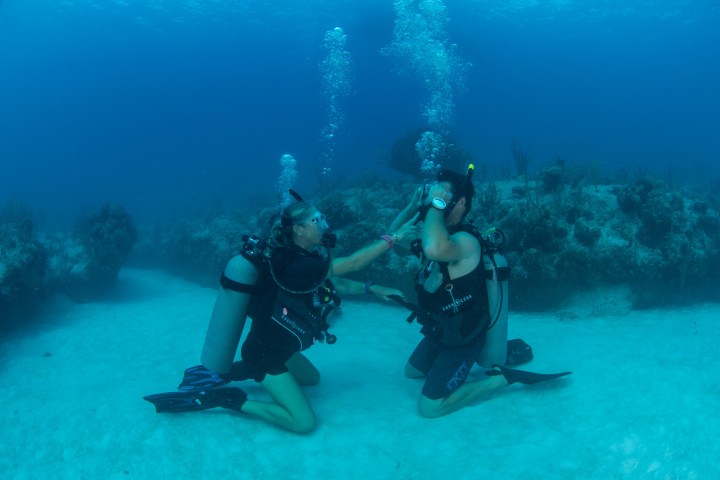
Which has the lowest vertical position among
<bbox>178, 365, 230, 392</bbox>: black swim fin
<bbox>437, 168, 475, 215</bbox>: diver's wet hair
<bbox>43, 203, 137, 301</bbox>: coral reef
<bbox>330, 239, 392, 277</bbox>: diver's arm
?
<bbox>43, 203, 137, 301</bbox>: coral reef

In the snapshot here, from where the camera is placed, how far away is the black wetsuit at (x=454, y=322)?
14.3ft

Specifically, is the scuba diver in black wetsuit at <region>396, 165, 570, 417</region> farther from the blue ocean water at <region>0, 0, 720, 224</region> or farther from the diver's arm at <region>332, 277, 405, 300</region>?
the blue ocean water at <region>0, 0, 720, 224</region>

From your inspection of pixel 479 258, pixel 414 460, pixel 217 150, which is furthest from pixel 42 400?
pixel 217 150

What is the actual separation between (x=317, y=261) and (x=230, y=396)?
183 centimetres

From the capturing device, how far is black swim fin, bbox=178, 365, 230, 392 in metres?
4.75

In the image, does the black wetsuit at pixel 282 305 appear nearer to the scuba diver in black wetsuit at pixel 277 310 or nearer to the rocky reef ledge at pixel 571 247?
the scuba diver in black wetsuit at pixel 277 310

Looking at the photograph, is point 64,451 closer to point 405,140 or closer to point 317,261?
point 317,261

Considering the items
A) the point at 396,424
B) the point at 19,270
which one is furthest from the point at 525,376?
the point at 19,270

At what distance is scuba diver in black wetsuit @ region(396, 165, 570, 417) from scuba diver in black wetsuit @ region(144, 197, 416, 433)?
1.92 feet

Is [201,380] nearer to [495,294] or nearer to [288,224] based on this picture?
[288,224]

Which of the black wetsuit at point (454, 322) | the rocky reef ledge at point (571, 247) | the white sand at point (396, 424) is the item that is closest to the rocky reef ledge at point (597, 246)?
the rocky reef ledge at point (571, 247)

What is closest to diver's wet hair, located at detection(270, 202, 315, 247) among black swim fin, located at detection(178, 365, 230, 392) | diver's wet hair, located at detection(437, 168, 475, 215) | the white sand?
diver's wet hair, located at detection(437, 168, 475, 215)

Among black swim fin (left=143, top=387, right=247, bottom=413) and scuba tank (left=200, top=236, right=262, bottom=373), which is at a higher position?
scuba tank (left=200, top=236, right=262, bottom=373)

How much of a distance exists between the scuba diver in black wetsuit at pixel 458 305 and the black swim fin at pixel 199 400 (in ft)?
6.74
